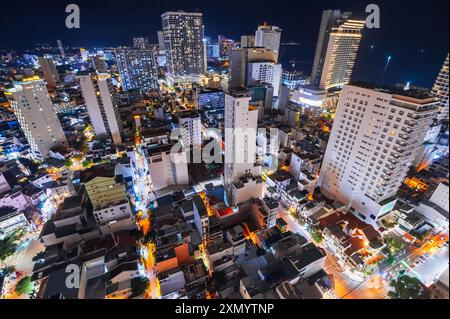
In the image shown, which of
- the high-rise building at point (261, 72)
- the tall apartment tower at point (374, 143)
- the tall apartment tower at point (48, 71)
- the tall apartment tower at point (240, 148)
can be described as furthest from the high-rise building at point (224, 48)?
the tall apartment tower at point (374, 143)

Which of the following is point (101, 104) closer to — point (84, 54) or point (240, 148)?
point (240, 148)

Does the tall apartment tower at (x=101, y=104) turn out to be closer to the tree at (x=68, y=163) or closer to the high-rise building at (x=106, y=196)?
the tree at (x=68, y=163)

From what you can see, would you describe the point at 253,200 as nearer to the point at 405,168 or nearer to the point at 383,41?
the point at 405,168

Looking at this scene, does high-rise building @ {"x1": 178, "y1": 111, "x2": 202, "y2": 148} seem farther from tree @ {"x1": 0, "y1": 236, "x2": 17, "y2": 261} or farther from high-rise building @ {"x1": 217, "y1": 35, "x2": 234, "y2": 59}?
high-rise building @ {"x1": 217, "y1": 35, "x2": 234, "y2": 59}

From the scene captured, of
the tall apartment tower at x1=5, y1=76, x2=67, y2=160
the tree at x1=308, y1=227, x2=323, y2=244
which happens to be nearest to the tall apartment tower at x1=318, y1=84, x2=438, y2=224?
the tree at x1=308, y1=227, x2=323, y2=244

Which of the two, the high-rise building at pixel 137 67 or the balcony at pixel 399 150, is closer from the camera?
the balcony at pixel 399 150

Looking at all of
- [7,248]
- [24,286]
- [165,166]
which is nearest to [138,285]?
[24,286]
